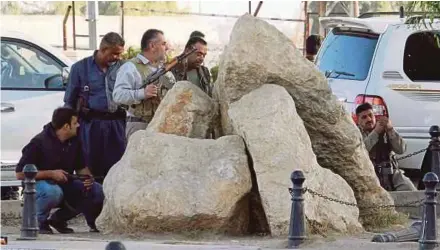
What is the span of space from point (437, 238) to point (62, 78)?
17.8ft

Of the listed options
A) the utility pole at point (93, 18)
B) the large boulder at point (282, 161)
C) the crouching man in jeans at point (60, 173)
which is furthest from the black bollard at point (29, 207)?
the utility pole at point (93, 18)

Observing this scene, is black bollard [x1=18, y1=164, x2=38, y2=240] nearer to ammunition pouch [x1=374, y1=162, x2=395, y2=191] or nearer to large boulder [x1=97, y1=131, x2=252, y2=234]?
large boulder [x1=97, y1=131, x2=252, y2=234]

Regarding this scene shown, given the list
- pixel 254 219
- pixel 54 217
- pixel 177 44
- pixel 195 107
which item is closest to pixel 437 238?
pixel 254 219

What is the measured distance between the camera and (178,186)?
9.90 metres

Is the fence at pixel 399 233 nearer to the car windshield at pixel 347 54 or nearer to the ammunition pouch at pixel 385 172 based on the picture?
the ammunition pouch at pixel 385 172

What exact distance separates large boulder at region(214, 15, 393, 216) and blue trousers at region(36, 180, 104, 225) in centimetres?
131

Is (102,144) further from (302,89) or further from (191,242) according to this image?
(191,242)

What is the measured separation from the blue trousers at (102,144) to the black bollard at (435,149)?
10.2 feet

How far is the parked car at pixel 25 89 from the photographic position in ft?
45.1

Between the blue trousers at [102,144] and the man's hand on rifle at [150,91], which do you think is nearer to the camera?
the man's hand on rifle at [150,91]

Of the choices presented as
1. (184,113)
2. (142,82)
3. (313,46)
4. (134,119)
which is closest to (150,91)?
(142,82)

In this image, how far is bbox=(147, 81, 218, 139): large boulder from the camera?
10891 millimetres

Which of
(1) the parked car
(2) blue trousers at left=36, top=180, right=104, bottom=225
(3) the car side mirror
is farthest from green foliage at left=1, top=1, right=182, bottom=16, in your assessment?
(2) blue trousers at left=36, top=180, right=104, bottom=225

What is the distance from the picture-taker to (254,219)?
1038cm
